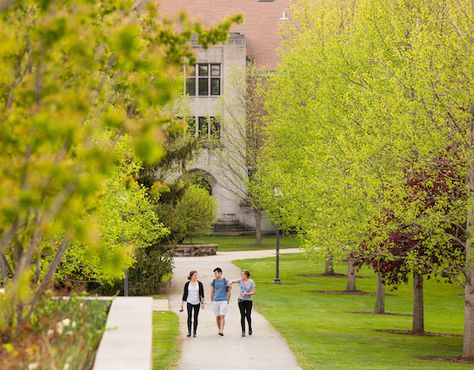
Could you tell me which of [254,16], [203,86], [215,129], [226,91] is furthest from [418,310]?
[254,16]

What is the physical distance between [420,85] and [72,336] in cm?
1299

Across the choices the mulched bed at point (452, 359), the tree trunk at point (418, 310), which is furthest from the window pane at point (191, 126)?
the mulched bed at point (452, 359)

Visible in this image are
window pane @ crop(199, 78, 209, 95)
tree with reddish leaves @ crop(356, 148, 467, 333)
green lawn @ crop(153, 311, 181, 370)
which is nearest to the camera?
green lawn @ crop(153, 311, 181, 370)

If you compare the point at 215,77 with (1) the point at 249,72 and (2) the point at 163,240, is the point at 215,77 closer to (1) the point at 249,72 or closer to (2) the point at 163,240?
(1) the point at 249,72

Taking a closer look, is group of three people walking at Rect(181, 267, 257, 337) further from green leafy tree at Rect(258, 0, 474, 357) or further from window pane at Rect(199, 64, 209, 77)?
window pane at Rect(199, 64, 209, 77)

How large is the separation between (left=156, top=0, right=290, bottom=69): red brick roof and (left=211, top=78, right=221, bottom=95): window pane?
16.8ft

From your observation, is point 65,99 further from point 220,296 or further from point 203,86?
point 203,86

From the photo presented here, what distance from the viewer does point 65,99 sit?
6.38m

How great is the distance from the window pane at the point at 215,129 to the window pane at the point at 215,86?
8.21 ft

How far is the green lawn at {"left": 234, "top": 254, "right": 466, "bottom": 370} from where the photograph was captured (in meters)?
22.0

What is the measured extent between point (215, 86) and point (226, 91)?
1818 mm

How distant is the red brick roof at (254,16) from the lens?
74.8 metres

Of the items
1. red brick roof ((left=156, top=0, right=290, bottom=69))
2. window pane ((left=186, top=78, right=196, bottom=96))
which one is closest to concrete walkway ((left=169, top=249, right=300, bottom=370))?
window pane ((left=186, top=78, right=196, bottom=96))

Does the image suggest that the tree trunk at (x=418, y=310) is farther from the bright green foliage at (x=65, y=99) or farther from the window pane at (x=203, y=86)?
the window pane at (x=203, y=86)
